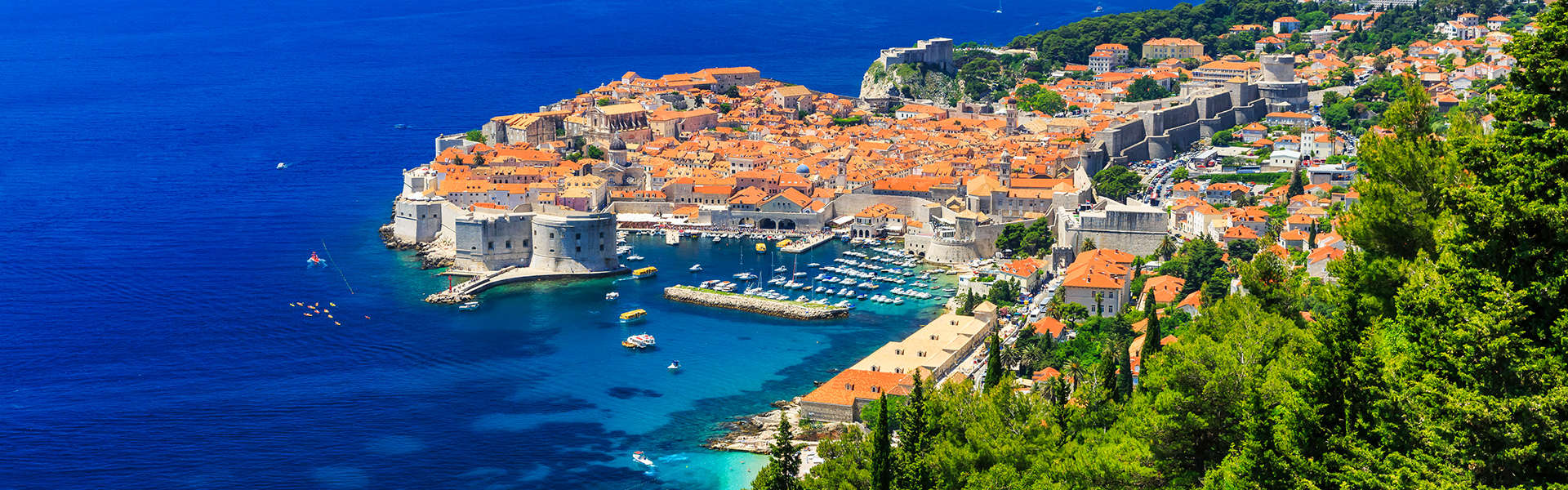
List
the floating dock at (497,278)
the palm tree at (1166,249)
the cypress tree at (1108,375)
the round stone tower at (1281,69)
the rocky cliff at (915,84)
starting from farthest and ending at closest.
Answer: the rocky cliff at (915,84) < the round stone tower at (1281,69) < the floating dock at (497,278) < the palm tree at (1166,249) < the cypress tree at (1108,375)

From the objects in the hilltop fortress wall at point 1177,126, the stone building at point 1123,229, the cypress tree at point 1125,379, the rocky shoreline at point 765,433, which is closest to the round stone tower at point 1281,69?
the hilltop fortress wall at point 1177,126

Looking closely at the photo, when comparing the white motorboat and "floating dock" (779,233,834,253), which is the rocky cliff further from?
the white motorboat

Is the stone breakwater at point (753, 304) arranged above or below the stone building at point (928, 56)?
below

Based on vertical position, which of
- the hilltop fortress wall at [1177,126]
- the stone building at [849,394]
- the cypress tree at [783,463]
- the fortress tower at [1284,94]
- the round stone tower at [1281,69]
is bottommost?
the stone building at [849,394]

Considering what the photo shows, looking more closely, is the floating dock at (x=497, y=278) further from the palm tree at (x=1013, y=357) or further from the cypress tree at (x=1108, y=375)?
the cypress tree at (x=1108, y=375)

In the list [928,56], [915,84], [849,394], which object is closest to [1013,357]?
[849,394]

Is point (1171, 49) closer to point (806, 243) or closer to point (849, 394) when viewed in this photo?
point (806, 243)

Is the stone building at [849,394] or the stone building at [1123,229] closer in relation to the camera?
the stone building at [849,394]
